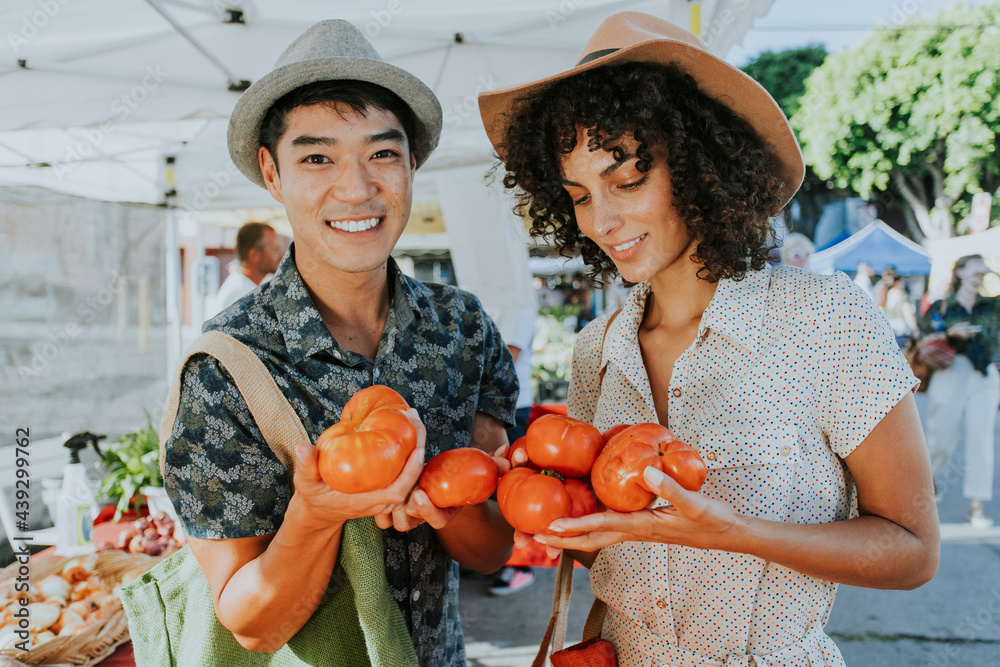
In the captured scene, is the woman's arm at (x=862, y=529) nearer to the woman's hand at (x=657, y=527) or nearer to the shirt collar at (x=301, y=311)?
the woman's hand at (x=657, y=527)

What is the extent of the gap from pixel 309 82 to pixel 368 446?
3.35ft

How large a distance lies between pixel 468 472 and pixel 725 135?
3.78 ft

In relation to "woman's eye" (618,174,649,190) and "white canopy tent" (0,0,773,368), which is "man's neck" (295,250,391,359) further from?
"white canopy tent" (0,0,773,368)

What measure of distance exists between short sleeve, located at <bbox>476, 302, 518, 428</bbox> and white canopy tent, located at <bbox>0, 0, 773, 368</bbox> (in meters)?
2.90

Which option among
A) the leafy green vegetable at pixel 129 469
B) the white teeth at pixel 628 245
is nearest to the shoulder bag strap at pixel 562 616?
the white teeth at pixel 628 245

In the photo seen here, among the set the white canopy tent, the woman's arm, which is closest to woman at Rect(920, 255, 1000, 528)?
the white canopy tent

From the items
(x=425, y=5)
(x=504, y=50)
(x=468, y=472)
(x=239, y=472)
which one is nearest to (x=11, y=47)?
(x=425, y=5)

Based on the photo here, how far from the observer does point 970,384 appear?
666 centimetres

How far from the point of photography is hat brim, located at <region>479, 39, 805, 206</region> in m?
1.63

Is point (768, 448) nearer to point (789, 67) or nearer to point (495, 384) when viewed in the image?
point (495, 384)

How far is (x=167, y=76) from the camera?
4.49 meters

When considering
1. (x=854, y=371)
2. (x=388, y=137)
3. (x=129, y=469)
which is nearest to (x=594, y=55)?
(x=388, y=137)

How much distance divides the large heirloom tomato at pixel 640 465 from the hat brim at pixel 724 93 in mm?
889

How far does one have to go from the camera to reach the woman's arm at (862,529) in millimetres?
1296
